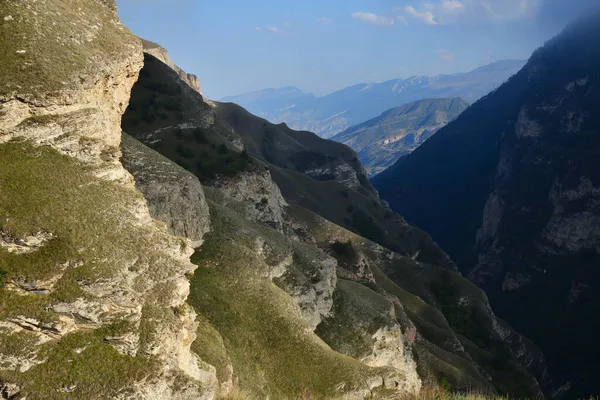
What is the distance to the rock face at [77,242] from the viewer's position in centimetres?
1981

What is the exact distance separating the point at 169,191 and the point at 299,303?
18247 millimetres

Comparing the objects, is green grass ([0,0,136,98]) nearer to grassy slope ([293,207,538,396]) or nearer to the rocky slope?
the rocky slope

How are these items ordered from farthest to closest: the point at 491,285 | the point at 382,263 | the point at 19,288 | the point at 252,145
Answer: the point at 491,285, the point at 252,145, the point at 382,263, the point at 19,288

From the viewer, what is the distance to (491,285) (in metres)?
193

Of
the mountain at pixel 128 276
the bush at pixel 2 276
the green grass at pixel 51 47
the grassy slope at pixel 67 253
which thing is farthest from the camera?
the green grass at pixel 51 47

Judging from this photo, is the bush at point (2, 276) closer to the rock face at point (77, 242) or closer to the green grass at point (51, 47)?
the rock face at point (77, 242)

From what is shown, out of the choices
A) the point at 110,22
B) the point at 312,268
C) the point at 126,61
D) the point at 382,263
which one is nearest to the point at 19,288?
the point at 126,61

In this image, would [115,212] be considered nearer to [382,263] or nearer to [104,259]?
[104,259]

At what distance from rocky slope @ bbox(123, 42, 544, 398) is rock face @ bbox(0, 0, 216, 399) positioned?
8.80 m

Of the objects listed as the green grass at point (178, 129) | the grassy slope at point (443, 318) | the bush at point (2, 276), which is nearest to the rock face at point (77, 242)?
the bush at point (2, 276)

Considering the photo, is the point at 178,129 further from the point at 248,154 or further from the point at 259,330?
the point at 259,330

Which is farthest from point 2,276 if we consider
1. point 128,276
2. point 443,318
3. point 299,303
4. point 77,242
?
point 443,318

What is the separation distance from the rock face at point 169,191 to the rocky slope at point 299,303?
1651mm

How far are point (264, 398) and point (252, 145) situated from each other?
149 meters
